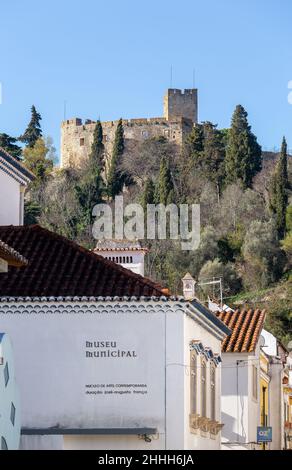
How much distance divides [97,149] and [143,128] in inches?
517

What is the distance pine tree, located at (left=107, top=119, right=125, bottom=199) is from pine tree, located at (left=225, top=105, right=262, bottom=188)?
12.2 metres

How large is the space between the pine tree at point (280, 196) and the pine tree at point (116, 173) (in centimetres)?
2039

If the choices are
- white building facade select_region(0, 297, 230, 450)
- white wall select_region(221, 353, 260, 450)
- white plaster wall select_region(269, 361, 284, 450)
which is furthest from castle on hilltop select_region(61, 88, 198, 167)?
white building facade select_region(0, 297, 230, 450)

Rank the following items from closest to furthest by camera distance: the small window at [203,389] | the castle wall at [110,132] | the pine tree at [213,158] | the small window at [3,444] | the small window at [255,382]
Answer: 1. the small window at [3,444]
2. the small window at [203,389]
3. the small window at [255,382]
4. the pine tree at [213,158]
5. the castle wall at [110,132]

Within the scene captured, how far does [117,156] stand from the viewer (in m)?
164

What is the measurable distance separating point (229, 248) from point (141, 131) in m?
37.4

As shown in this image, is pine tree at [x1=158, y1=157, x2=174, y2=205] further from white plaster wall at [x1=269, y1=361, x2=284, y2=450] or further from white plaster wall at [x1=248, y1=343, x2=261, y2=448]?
white plaster wall at [x1=248, y1=343, x2=261, y2=448]

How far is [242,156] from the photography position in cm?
15238

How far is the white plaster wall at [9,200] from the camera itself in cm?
4150

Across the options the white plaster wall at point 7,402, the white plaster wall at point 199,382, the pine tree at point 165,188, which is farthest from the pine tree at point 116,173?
the white plaster wall at point 7,402

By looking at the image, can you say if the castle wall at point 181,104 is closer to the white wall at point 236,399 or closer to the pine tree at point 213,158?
the pine tree at point 213,158
